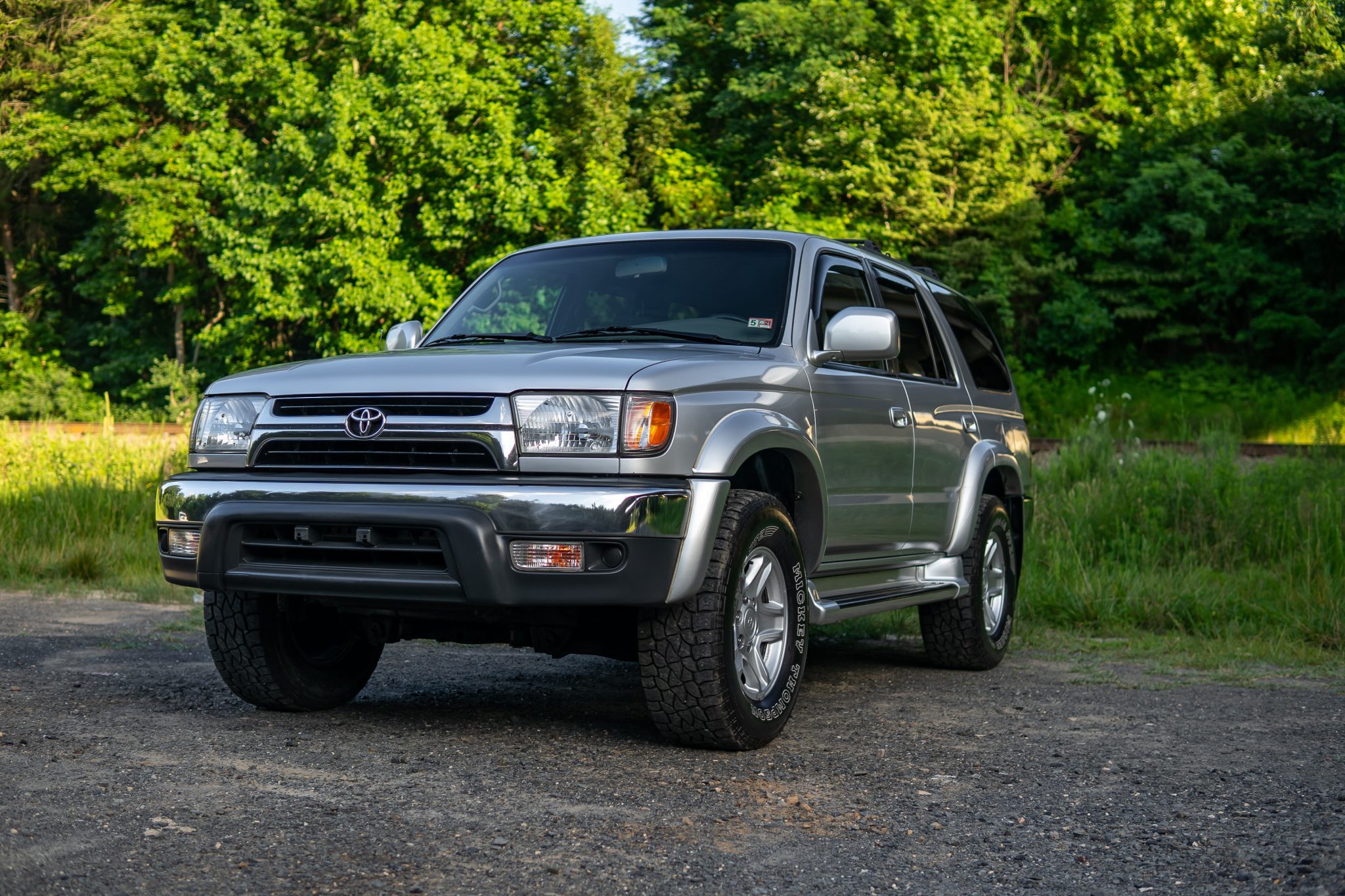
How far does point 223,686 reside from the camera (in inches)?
245

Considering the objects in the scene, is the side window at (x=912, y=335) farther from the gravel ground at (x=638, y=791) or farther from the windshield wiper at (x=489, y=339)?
the windshield wiper at (x=489, y=339)

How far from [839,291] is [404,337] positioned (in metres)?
1.92

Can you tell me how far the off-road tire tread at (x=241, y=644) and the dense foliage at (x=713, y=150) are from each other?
1048 inches

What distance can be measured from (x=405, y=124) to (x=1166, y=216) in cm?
1696

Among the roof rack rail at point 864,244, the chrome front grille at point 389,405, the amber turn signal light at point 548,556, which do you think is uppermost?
the roof rack rail at point 864,244

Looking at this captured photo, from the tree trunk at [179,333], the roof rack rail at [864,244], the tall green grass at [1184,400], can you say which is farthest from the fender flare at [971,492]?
the tree trunk at [179,333]

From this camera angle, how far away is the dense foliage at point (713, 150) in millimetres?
31422

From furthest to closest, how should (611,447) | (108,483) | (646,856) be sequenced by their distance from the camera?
(108,483) → (611,447) → (646,856)

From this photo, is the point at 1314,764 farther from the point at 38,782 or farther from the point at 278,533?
the point at 38,782

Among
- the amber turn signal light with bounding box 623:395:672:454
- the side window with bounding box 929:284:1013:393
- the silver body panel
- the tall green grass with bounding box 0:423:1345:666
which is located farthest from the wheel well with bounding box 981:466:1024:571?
the amber turn signal light with bounding box 623:395:672:454

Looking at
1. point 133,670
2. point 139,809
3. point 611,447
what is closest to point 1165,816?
point 611,447

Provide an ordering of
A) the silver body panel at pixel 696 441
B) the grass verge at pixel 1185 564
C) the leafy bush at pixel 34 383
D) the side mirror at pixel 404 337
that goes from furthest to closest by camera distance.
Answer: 1. the leafy bush at pixel 34 383
2. the grass verge at pixel 1185 564
3. the side mirror at pixel 404 337
4. the silver body panel at pixel 696 441

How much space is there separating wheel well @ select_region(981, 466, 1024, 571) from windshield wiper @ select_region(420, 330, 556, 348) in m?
2.90

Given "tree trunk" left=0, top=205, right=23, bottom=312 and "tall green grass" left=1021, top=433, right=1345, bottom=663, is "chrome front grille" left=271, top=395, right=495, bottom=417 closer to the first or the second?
"tall green grass" left=1021, top=433, right=1345, bottom=663
